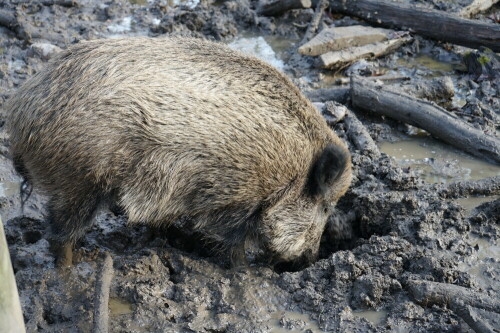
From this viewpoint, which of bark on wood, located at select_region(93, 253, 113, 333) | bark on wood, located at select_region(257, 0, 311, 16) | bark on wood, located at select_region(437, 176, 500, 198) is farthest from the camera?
bark on wood, located at select_region(257, 0, 311, 16)

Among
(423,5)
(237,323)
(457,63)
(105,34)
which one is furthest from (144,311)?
(423,5)

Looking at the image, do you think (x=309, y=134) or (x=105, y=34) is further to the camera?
(x=105, y=34)

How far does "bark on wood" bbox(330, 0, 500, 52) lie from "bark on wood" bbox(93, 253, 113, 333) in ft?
16.3

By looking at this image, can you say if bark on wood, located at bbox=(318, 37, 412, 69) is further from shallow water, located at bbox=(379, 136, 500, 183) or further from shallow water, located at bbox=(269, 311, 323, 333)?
shallow water, located at bbox=(269, 311, 323, 333)

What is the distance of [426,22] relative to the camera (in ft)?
25.6

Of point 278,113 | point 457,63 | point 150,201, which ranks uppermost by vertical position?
point 278,113

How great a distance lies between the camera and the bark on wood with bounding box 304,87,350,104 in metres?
6.57

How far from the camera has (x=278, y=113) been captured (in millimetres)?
4391

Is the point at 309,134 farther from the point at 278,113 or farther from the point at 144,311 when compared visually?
the point at 144,311

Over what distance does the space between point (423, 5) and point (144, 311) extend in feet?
19.5

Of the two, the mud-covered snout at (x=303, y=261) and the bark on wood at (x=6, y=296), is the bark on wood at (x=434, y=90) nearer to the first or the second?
the mud-covered snout at (x=303, y=261)

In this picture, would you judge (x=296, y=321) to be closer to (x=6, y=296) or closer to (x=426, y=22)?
(x=6, y=296)

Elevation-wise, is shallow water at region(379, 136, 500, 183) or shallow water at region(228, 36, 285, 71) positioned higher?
shallow water at region(228, 36, 285, 71)

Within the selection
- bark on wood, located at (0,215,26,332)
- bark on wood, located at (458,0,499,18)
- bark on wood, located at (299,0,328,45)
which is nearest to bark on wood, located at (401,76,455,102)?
bark on wood, located at (299,0,328,45)
